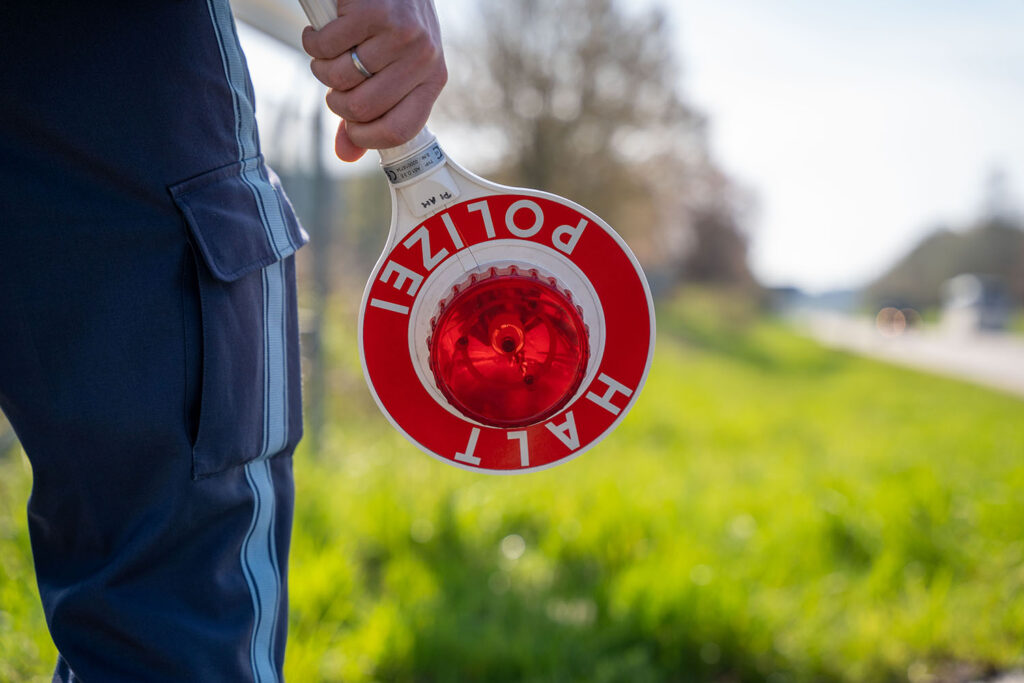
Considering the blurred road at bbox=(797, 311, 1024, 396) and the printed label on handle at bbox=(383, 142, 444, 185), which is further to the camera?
the blurred road at bbox=(797, 311, 1024, 396)

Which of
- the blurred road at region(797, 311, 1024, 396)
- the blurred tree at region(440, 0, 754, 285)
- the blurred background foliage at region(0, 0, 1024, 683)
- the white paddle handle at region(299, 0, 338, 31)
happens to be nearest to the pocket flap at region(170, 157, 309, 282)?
the white paddle handle at region(299, 0, 338, 31)

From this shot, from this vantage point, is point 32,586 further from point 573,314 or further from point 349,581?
point 573,314

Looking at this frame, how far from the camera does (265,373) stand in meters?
1.00

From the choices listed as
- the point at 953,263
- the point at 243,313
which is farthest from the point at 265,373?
the point at 953,263

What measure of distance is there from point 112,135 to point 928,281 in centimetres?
4933

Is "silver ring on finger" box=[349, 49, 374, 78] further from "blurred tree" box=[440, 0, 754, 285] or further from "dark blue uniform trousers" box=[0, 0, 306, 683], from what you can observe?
"blurred tree" box=[440, 0, 754, 285]

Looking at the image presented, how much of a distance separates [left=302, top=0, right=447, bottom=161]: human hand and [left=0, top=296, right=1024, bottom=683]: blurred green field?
136cm

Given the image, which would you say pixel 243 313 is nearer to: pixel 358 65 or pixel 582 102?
pixel 358 65

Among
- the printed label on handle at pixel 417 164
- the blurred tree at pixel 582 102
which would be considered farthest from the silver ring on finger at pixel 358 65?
the blurred tree at pixel 582 102

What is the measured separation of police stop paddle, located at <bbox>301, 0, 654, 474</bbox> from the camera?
872 mm

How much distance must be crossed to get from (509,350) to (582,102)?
12.8m

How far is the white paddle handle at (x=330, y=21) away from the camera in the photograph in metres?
0.83

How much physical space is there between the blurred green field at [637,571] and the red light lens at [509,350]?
47.9 inches

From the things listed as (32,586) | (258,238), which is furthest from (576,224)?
(32,586)
